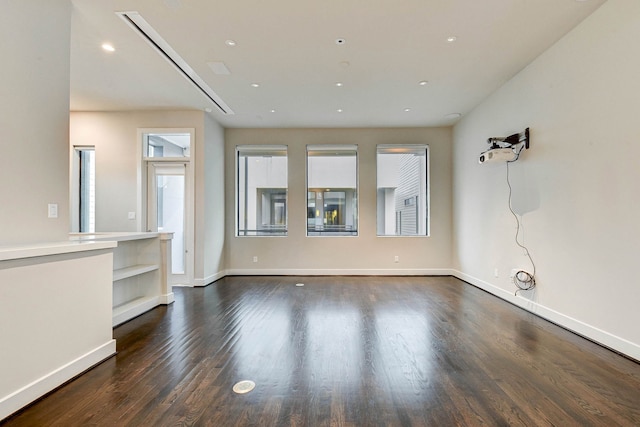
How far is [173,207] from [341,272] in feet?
11.1

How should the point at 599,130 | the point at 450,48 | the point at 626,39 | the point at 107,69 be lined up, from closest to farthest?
the point at 626,39 → the point at 599,130 → the point at 450,48 → the point at 107,69

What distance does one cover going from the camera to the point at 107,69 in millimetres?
3652

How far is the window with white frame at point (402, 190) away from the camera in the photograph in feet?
19.9

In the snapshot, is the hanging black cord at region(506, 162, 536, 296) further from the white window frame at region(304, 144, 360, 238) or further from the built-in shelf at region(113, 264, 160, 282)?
the built-in shelf at region(113, 264, 160, 282)

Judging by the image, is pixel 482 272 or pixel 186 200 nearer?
pixel 482 272

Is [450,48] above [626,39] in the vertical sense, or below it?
above

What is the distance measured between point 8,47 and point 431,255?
20.5 feet

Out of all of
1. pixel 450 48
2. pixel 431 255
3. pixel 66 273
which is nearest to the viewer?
pixel 66 273

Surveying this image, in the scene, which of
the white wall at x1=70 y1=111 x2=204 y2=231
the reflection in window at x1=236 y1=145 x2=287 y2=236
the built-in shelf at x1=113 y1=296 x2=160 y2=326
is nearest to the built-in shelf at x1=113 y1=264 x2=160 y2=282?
the built-in shelf at x1=113 y1=296 x2=160 y2=326

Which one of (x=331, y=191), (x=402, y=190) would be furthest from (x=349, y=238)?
(x=402, y=190)

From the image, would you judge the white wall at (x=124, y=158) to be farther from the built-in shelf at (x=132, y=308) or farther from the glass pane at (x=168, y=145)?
the built-in shelf at (x=132, y=308)

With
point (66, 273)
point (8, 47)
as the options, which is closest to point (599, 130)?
point (66, 273)

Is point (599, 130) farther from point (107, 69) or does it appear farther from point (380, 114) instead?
point (107, 69)

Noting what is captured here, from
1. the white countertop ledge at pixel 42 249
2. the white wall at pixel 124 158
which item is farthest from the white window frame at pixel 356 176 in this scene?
the white countertop ledge at pixel 42 249
